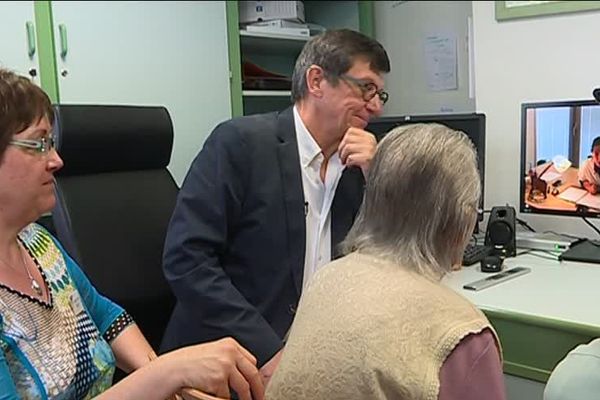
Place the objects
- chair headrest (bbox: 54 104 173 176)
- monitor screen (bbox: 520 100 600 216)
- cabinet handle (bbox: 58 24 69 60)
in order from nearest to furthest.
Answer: chair headrest (bbox: 54 104 173 176) < monitor screen (bbox: 520 100 600 216) < cabinet handle (bbox: 58 24 69 60)

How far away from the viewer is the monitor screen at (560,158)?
6.72 ft

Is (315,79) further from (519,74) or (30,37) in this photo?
(30,37)

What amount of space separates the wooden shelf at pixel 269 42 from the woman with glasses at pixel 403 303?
1.90 m

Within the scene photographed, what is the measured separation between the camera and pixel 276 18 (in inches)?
117

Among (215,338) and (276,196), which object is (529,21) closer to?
(276,196)

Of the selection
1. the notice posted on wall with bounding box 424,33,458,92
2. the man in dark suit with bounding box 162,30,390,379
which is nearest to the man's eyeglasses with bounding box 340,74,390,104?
the man in dark suit with bounding box 162,30,390,379

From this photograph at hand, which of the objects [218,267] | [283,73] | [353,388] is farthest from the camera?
[283,73]

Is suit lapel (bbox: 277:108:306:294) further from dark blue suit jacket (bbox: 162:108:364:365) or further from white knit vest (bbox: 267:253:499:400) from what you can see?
white knit vest (bbox: 267:253:499:400)

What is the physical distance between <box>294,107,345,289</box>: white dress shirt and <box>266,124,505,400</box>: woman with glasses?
1.91 feet

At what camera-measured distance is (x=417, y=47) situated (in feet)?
10.3

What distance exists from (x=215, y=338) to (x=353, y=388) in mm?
734

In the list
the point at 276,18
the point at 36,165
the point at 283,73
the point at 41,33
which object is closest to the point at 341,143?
the point at 36,165

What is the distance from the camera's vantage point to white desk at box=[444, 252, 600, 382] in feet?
4.98

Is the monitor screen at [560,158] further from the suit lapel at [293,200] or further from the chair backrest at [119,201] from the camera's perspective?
the chair backrest at [119,201]
